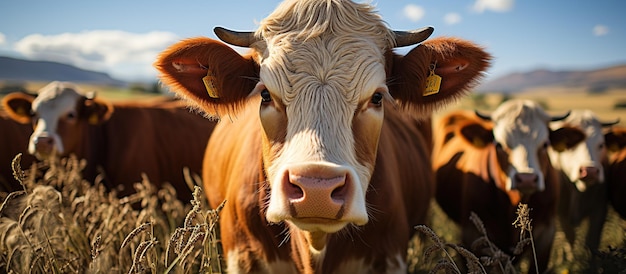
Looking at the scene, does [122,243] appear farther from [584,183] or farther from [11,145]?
[11,145]

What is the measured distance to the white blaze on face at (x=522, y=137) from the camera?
4.38 metres

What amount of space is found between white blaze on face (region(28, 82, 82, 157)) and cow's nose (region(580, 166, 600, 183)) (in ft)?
17.6

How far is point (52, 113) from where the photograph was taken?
5.95 metres

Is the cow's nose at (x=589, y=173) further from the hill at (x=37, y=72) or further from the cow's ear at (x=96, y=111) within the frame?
the hill at (x=37, y=72)

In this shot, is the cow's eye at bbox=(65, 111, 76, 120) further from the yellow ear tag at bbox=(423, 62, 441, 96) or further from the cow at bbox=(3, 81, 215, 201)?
the yellow ear tag at bbox=(423, 62, 441, 96)

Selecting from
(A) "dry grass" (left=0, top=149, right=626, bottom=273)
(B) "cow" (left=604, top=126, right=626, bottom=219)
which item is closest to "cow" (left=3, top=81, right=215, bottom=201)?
(A) "dry grass" (left=0, top=149, right=626, bottom=273)

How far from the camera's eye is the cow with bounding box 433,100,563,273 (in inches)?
177

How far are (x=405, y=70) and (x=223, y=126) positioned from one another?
2485mm

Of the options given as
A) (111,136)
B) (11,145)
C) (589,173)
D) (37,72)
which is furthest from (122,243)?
(37,72)

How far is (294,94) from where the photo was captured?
2480 mm

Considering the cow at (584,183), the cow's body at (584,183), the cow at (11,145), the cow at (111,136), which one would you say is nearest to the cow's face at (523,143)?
the cow's body at (584,183)

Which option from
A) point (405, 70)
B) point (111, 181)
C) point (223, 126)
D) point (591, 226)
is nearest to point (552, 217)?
point (591, 226)

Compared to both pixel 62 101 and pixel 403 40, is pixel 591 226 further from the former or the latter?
pixel 62 101

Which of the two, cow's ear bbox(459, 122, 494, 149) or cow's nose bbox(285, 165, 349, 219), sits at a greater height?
cow's nose bbox(285, 165, 349, 219)
